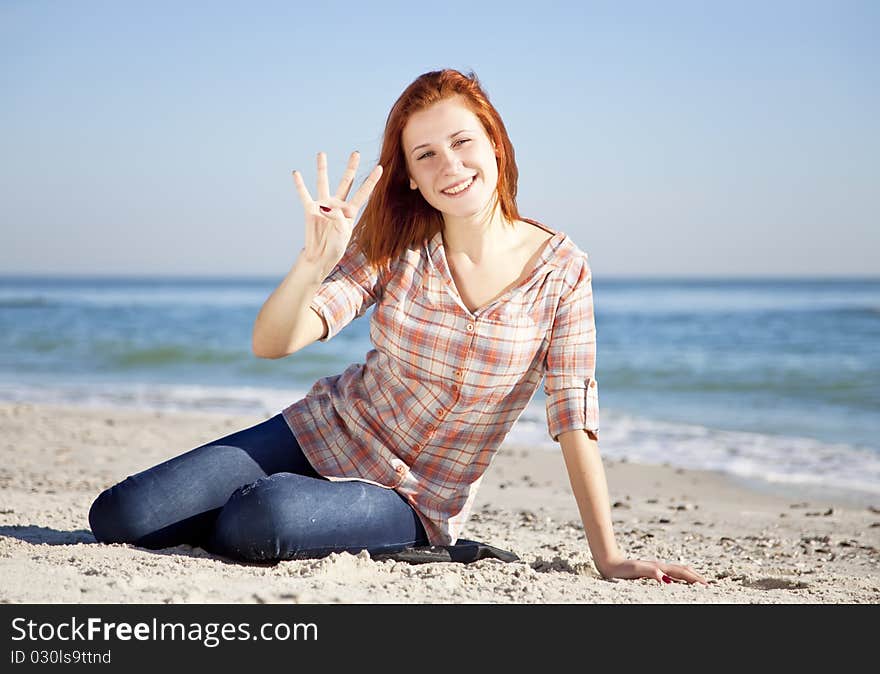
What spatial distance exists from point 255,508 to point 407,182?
53.4 inches

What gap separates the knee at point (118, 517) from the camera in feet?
11.5

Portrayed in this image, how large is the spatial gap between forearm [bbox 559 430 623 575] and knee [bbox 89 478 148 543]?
5.34ft

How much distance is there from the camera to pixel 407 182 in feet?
11.9

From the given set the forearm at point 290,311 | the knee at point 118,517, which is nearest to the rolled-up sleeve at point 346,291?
the forearm at point 290,311

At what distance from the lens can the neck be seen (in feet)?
11.5

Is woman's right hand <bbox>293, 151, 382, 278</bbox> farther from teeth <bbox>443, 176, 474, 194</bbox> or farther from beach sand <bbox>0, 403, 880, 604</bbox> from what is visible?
beach sand <bbox>0, 403, 880, 604</bbox>

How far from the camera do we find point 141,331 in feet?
71.7

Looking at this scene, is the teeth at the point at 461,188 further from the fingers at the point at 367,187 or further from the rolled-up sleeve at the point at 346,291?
the rolled-up sleeve at the point at 346,291

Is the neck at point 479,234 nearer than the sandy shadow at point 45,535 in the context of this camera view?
Yes

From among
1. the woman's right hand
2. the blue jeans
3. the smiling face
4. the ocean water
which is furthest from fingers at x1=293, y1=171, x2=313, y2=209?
the ocean water

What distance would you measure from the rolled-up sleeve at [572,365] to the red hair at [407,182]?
42cm

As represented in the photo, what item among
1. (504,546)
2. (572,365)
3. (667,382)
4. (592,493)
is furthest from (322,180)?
(667,382)

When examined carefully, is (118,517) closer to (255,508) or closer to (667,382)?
(255,508)
